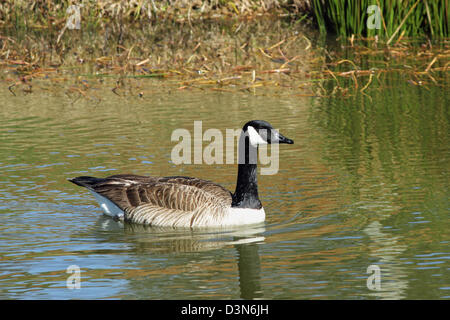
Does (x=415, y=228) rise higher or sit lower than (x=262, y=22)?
lower

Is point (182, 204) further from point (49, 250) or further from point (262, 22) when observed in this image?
point (262, 22)

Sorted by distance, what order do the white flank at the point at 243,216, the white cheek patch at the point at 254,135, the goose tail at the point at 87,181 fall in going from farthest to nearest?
1. the goose tail at the point at 87,181
2. the white cheek patch at the point at 254,135
3. the white flank at the point at 243,216

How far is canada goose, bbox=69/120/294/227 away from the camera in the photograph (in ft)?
33.2

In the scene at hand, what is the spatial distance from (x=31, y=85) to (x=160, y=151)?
623 centimetres

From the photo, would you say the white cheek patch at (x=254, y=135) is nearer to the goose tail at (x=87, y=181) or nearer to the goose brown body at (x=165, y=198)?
the goose brown body at (x=165, y=198)

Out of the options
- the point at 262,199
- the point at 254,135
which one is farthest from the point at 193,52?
the point at 254,135

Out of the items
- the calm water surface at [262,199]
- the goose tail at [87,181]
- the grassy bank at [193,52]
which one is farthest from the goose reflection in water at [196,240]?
the grassy bank at [193,52]

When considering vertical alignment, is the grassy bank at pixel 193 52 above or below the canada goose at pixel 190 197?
above

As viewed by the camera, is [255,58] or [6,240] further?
[255,58]

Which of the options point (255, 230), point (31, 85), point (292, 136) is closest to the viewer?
point (255, 230)

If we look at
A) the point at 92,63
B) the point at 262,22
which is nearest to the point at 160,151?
the point at 92,63

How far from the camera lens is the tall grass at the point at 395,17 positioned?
68.8 ft

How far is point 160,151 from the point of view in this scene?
1309 centimetres

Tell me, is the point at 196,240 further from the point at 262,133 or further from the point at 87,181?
the point at 87,181
